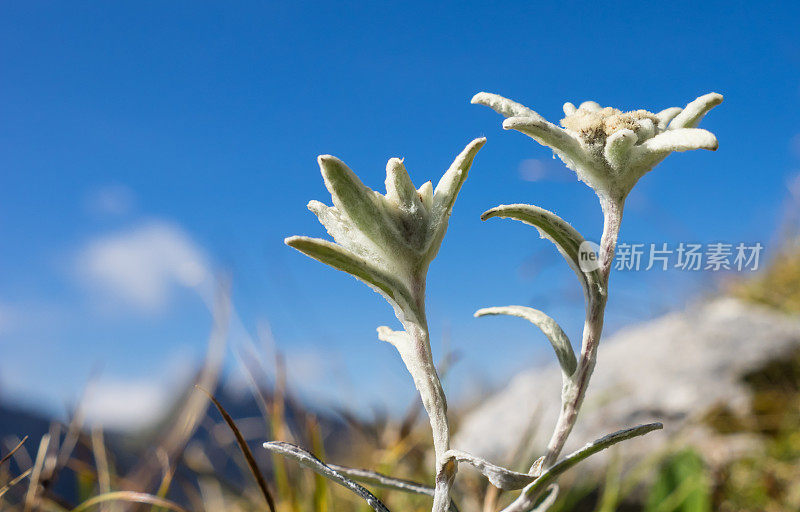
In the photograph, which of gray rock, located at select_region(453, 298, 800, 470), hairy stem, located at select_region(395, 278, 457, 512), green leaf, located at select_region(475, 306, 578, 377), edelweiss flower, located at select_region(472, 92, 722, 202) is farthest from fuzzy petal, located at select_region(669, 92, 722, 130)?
gray rock, located at select_region(453, 298, 800, 470)

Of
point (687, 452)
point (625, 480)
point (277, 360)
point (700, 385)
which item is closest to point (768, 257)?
point (700, 385)

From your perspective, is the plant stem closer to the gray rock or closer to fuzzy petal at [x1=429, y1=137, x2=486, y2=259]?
fuzzy petal at [x1=429, y1=137, x2=486, y2=259]

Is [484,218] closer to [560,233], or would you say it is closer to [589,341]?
[560,233]

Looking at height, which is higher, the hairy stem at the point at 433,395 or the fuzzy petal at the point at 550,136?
the fuzzy petal at the point at 550,136

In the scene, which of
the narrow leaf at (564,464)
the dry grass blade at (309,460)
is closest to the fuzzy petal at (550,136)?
the narrow leaf at (564,464)

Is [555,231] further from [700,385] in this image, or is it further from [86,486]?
[700,385]

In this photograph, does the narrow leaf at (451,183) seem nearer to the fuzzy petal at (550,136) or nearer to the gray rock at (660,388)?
the fuzzy petal at (550,136)
